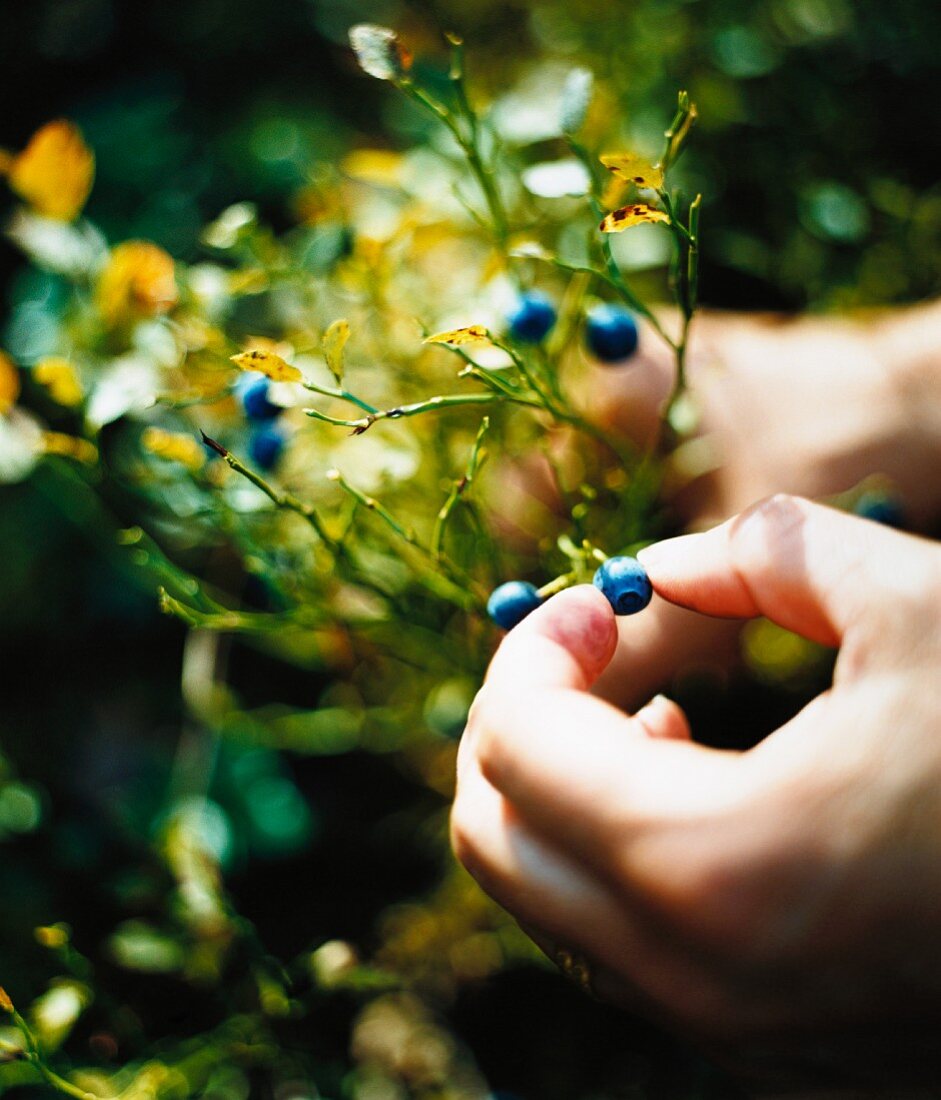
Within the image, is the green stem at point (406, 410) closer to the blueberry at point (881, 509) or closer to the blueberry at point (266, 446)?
the blueberry at point (266, 446)

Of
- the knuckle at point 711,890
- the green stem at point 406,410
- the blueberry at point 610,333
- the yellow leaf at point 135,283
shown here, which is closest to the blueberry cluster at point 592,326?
the blueberry at point 610,333

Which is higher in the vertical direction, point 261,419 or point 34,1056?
point 261,419

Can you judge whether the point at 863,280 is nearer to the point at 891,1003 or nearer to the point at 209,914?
the point at 891,1003

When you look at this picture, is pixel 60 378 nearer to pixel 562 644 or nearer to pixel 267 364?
pixel 267 364

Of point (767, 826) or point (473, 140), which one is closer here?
point (767, 826)

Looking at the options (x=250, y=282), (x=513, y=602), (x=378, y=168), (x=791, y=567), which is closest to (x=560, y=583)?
(x=513, y=602)

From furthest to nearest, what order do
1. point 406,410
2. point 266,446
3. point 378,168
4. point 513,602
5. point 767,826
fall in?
point 378,168
point 266,446
point 513,602
point 406,410
point 767,826
